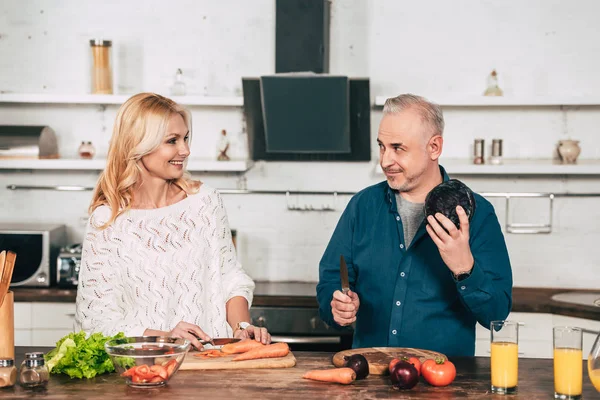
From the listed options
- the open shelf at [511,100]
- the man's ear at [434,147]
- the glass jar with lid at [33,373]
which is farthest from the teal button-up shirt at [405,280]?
the open shelf at [511,100]

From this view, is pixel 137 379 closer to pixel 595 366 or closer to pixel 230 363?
pixel 230 363

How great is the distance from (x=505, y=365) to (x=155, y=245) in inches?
54.1

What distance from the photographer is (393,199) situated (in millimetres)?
3070

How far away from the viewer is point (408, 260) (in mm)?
2959

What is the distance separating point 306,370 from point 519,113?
311 cm

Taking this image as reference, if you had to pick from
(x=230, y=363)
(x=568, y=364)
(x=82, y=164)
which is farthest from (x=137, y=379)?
(x=82, y=164)

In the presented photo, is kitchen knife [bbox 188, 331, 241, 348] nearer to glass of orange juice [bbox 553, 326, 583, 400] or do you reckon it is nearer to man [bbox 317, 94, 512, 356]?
man [bbox 317, 94, 512, 356]

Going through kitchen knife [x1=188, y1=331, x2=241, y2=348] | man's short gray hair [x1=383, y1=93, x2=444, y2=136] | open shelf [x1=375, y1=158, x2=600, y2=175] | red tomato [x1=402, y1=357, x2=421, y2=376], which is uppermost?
man's short gray hair [x1=383, y1=93, x2=444, y2=136]

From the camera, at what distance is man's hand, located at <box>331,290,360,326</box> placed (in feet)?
8.93

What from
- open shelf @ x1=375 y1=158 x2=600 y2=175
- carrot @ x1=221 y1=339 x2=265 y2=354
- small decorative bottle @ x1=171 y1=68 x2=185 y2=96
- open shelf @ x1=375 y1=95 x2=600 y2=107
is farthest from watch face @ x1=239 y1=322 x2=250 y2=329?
small decorative bottle @ x1=171 y1=68 x2=185 y2=96

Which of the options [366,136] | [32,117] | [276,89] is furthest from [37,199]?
[366,136]

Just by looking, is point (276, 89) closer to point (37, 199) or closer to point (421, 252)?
point (37, 199)

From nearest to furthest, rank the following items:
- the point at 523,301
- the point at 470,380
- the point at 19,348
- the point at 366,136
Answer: the point at 470,380, the point at 19,348, the point at 523,301, the point at 366,136

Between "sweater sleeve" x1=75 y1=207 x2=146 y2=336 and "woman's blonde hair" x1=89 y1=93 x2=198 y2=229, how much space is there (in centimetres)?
6
